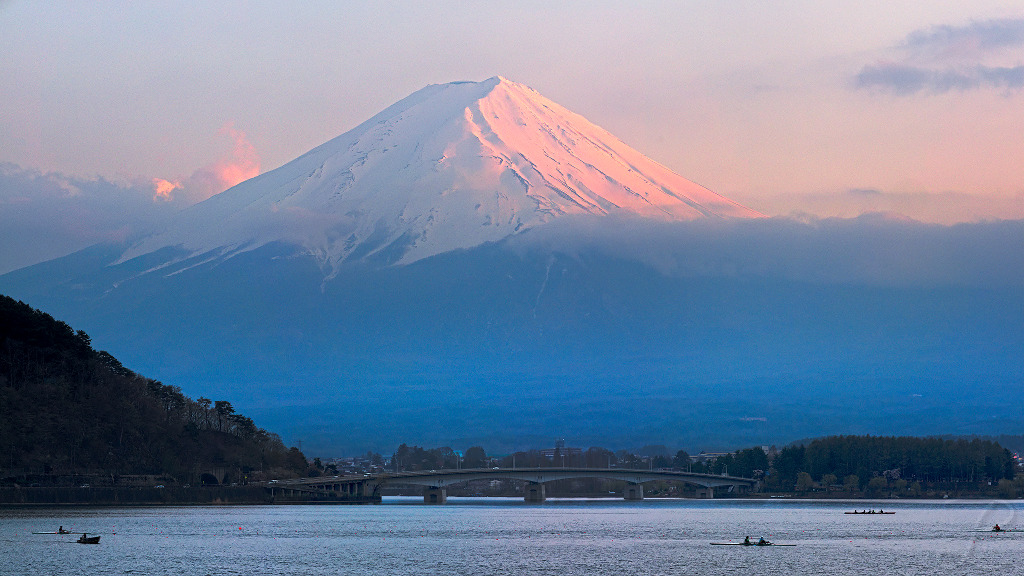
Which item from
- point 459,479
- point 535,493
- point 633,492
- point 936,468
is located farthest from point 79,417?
point 936,468

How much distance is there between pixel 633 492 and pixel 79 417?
94.3 m

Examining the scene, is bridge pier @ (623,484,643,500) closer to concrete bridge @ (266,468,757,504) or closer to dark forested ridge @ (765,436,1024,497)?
concrete bridge @ (266,468,757,504)

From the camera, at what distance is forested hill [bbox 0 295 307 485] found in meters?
119

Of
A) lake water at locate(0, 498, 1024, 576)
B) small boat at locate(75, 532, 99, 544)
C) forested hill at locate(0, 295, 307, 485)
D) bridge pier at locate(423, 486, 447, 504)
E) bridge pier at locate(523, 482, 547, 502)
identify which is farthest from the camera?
bridge pier at locate(423, 486, 447, 504)

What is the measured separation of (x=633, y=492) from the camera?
197m

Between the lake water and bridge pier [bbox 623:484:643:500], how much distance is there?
202 ft

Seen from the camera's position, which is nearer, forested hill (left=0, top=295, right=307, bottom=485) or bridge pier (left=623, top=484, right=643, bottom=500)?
forested hill (left=0, top=295, right=307, bottom=485)

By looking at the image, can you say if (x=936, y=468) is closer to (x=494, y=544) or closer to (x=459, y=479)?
(x=459, y=479)

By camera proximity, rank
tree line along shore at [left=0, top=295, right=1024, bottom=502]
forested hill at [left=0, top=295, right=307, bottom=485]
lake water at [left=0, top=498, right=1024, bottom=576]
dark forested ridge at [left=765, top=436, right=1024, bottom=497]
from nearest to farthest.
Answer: lake water at [left=0, top=498, right=1024, bottom=576], forested hill at [left=0, top=295, right=307, bottom=485], tree line along shore at [left=0, top=295, right=1024, bottom=502], dark forested ridge at [left=765, top=436, right=1024, bottom=497]

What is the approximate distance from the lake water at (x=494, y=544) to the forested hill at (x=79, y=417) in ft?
19.0

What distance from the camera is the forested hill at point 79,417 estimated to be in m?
119

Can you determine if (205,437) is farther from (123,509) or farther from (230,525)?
(230,525)

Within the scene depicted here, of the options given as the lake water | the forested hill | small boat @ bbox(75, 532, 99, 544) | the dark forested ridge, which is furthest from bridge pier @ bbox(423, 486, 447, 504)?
small boat @ bbox(75, 532, 99, 544)

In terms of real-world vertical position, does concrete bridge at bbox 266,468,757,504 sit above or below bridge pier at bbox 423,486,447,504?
above
